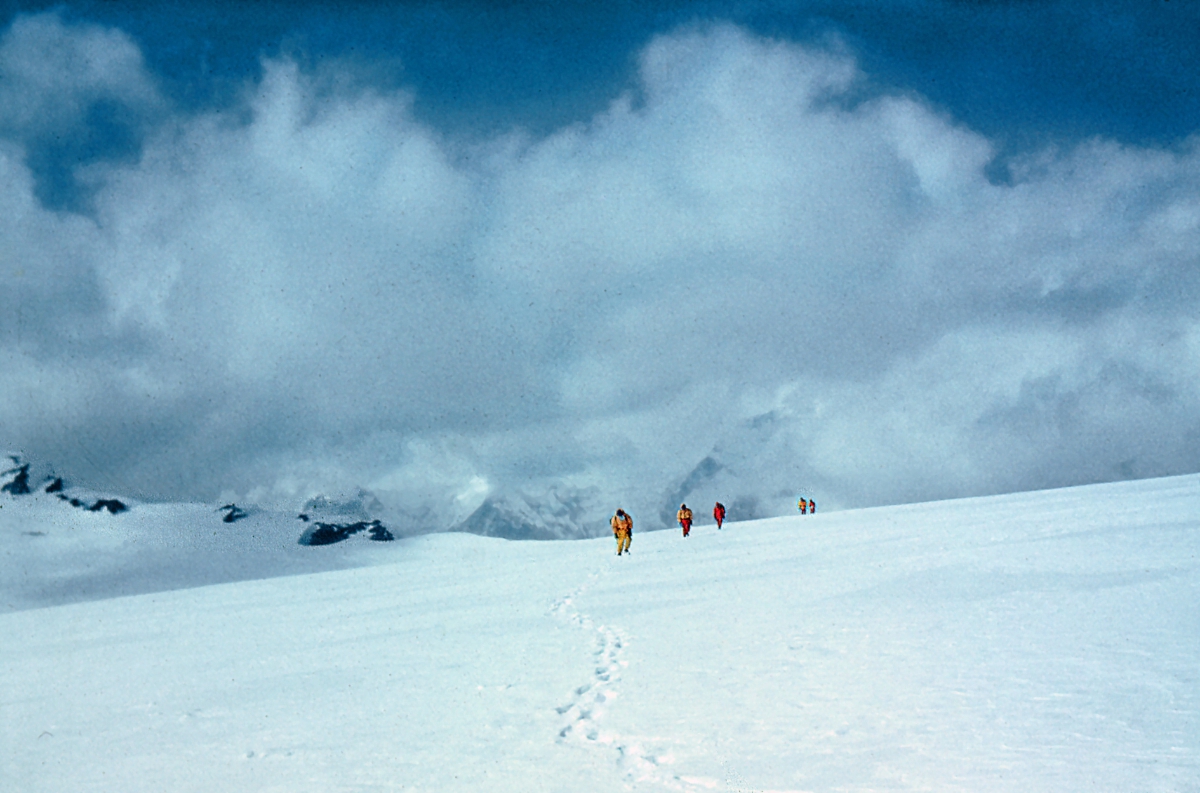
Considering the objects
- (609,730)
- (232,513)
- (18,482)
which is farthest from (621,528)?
(18,482)

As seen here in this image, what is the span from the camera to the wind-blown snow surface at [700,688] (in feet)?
21.0

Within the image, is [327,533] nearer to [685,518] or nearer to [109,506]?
[109,506]

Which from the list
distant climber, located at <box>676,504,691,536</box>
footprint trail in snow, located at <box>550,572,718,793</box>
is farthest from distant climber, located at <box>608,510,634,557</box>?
footprint trail in snow, located at <box>550,572,718,793</box>

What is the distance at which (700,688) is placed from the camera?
9.01 meters

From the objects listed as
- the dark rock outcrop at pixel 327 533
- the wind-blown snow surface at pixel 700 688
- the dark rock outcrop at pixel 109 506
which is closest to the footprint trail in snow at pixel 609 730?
the wind-blown snow surface at pixel 700 688

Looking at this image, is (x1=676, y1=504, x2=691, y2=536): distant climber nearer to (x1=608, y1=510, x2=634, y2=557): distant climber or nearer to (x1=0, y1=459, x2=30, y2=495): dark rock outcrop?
(x1=608, y1=510, x2=634, y2=557): distant climber

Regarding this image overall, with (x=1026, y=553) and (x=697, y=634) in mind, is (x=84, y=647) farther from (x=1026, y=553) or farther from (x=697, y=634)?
(x=1026, y=553)

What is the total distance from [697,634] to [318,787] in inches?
268

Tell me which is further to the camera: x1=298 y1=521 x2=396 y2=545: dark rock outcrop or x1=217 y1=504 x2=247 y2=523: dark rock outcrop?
x1=217 y1=504 x2=247 y2=523: dark rock outcrop

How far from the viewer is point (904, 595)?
13.8 m

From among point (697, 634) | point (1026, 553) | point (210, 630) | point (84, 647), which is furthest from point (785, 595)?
point (84, 647)

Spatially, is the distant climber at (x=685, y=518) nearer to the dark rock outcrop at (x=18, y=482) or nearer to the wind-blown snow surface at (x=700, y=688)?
the wind-blown snow surface at (x=700, y=688)

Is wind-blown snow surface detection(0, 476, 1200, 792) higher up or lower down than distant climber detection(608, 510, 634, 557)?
lower down

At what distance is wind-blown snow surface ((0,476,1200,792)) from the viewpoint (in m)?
6.39
